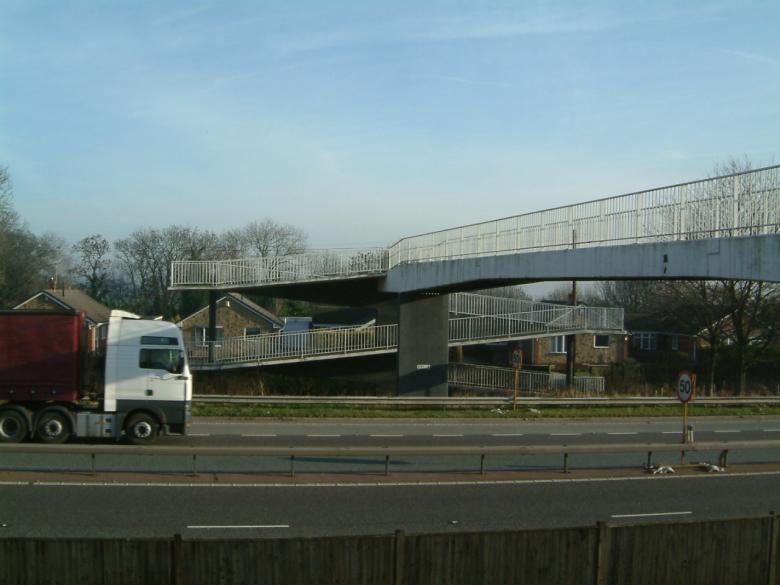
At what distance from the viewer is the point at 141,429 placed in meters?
17.5

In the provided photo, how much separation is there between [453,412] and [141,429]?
1156 cm

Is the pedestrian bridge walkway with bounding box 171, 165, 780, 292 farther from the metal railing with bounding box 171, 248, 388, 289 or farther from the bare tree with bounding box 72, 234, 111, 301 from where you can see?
the bare tree with bounding box 72, 234, 111, 301

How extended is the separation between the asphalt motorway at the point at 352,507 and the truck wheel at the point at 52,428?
469 cm

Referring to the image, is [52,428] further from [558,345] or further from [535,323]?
[558,345]

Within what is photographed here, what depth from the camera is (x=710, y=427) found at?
81.6 ft

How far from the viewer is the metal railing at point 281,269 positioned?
33.5m

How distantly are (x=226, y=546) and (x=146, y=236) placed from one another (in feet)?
216

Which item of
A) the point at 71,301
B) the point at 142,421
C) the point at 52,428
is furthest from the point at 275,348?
the point at 71,301

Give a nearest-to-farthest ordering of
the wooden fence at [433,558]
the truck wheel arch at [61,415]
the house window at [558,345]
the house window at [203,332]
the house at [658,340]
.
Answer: the wooden fence at [433,558], the truck wheel arch at [61,415], the house window at [203,332], the house window at [558,345], the house at [658,340]

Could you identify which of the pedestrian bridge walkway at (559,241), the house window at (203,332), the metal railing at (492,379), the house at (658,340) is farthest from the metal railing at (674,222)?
the house at (658,340)

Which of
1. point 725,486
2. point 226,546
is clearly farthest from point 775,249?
point 226,546

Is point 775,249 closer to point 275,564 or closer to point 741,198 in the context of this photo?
point 741,198

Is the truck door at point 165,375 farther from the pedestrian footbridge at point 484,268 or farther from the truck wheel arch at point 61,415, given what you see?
the pedestrian footbridge at point 484,268

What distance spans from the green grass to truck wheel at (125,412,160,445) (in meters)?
5.66
